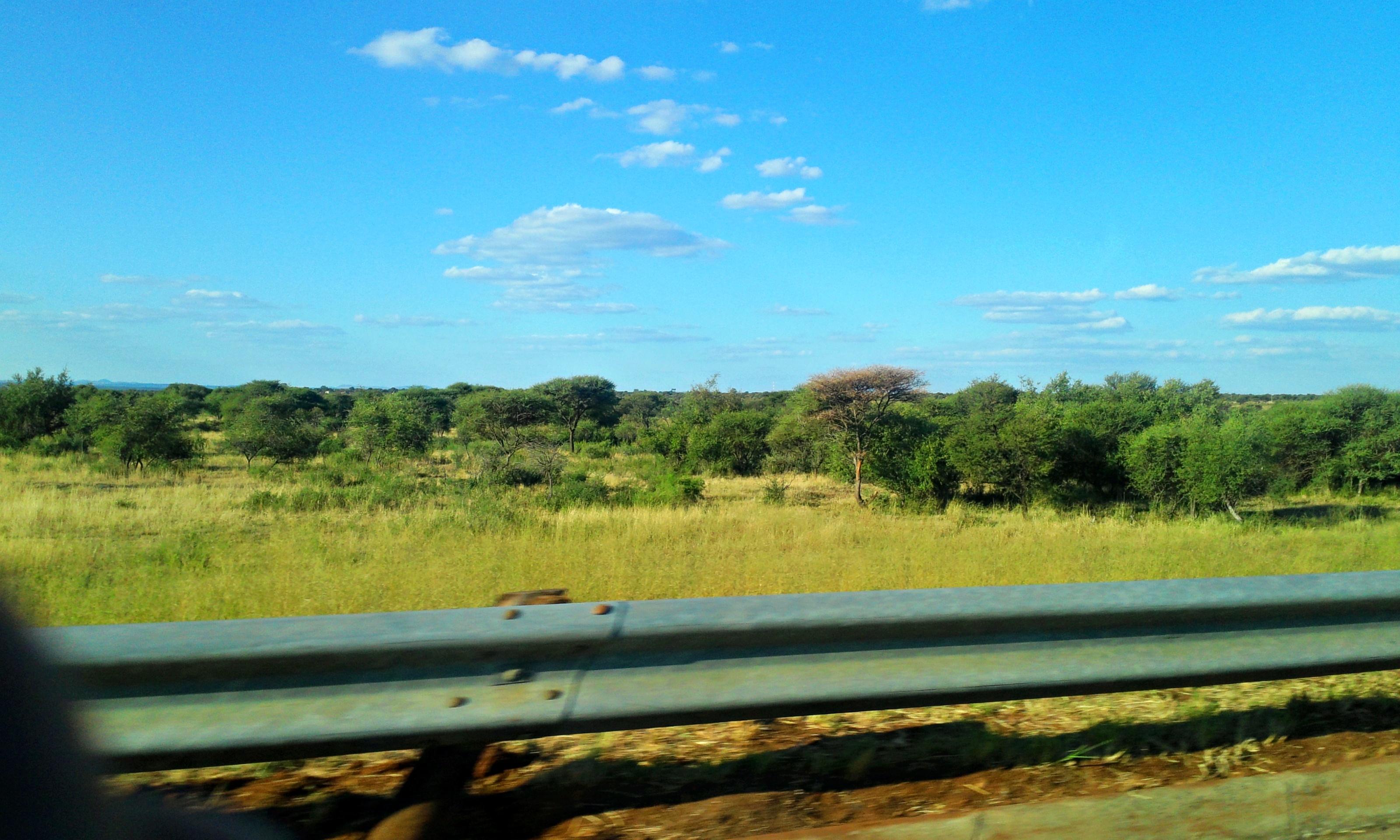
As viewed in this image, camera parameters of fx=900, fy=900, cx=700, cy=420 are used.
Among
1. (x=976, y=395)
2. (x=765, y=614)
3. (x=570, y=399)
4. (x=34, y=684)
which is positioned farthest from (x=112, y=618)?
(x=976, y=395)

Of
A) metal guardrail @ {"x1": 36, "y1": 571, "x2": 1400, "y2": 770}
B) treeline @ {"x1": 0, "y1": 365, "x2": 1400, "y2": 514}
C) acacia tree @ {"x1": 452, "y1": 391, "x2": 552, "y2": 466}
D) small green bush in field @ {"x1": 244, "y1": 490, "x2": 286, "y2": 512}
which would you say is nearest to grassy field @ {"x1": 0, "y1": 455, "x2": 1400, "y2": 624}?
small green bush in field @ {"x1": 244, "y1": 490, "x2": 286, "y2": 512}

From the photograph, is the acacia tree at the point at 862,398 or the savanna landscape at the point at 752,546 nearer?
the savanna landscape at the point at 752,546

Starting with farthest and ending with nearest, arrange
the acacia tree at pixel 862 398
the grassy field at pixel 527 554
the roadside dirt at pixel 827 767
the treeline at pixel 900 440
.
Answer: the acacia tree at pixel 862 398 → the treeline at pixel 900 440 → the grassy field at pixel 527 554 → the roadside dirt at pixel 827 767

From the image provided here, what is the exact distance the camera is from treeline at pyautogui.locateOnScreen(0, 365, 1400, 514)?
72.4 ft

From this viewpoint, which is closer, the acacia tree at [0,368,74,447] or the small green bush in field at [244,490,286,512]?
the small green bush in field at [244,490,286,512]

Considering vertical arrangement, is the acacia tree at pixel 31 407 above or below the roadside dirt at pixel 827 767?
above

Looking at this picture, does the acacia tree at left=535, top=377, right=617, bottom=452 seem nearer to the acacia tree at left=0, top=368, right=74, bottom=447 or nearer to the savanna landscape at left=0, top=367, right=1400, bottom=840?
the savanna landscape at left=0, top=367, right=1400, bottom=840

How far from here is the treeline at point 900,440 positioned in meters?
22.1

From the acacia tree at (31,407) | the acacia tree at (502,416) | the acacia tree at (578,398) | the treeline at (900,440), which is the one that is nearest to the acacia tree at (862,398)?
the treeline at (900,440)

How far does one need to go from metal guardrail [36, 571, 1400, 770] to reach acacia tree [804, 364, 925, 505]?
79.0 feet

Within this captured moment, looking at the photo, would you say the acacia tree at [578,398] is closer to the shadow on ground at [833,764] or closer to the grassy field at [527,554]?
the grassy field at [527,554]

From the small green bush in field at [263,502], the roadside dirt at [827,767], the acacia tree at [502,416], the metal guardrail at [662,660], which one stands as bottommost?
the roadside dirt at [827,767]

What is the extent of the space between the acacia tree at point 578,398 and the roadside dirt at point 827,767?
3859 cm

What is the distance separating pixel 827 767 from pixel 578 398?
43283 mm
